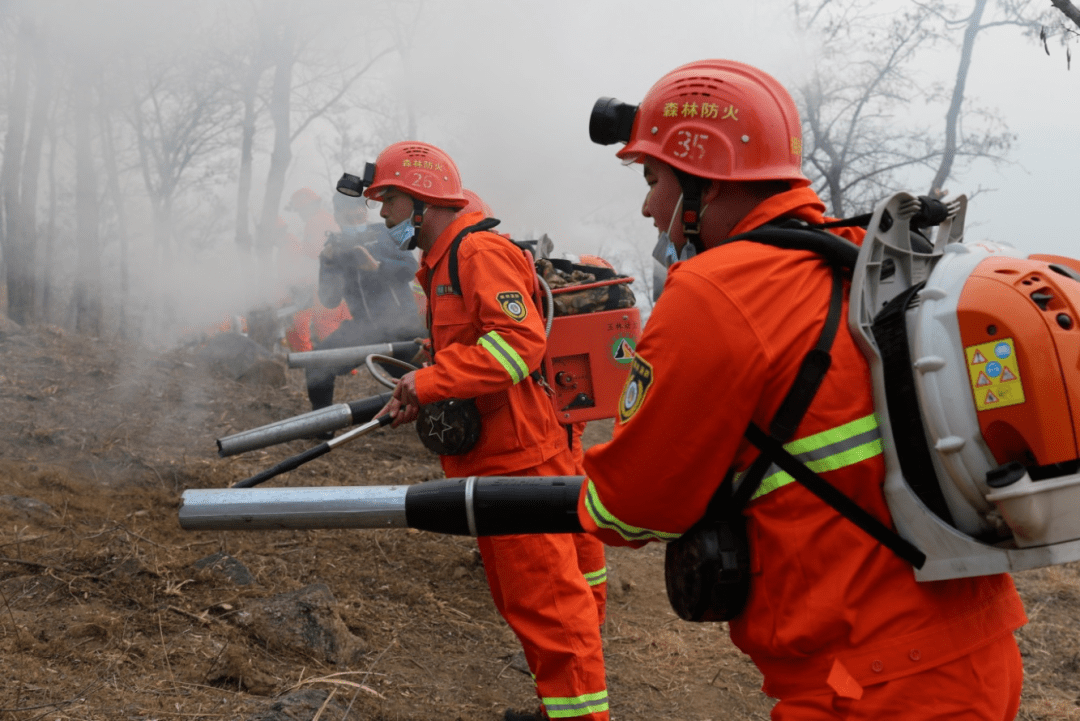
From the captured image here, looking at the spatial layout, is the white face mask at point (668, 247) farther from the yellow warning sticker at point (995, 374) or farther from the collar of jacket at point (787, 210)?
the yellow warning sticker at point (995, 374)

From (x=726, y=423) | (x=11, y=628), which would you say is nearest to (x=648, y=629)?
(x=11, y=628)

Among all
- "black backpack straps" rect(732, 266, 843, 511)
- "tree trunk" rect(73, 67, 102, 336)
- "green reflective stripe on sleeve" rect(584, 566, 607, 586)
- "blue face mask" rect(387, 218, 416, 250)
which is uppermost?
"tree trunk" rect(73, 67, 102, 336)

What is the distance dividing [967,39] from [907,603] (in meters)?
9.44

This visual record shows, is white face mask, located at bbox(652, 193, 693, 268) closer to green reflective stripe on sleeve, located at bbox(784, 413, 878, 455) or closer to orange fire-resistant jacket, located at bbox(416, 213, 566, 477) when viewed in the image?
green reflective stripe on sleeve, located at bbox(784, 413, 878, 455)

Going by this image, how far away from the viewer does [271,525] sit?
1917 millimetres

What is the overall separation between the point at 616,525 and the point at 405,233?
2.46m

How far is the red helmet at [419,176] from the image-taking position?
12.5 feet

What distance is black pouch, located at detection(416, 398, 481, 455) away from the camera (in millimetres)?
3328

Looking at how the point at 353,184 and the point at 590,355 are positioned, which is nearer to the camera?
the point at 590,355

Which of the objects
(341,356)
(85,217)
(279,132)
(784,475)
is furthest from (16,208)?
(784,475)

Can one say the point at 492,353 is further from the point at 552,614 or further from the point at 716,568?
the point at 716,568

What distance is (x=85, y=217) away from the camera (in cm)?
1295

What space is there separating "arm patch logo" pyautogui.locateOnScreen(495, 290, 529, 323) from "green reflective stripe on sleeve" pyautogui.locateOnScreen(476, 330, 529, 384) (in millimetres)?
99

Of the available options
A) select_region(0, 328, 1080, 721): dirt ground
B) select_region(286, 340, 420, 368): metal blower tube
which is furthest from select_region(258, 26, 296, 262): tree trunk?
select_region(286, 340, 420, 368): metal blower tube
